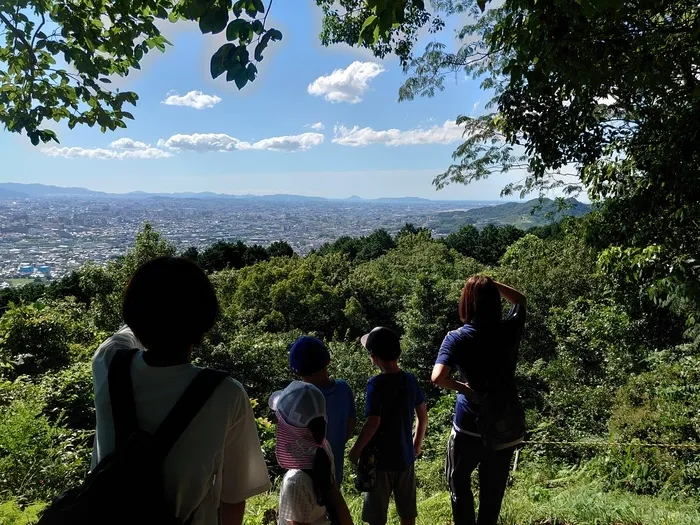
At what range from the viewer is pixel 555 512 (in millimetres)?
2928

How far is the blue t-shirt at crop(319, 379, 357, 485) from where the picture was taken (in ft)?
7.29

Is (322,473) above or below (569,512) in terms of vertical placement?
above

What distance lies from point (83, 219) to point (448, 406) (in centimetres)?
4610

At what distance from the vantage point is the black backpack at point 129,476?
0.98m

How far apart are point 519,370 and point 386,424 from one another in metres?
8.61

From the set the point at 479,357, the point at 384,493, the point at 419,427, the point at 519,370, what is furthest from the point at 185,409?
the point at 519,370

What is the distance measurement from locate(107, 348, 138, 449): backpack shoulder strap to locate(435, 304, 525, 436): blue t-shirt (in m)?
1.52

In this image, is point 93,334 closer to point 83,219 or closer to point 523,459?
point 523,459

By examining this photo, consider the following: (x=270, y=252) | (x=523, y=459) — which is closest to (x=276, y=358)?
(x=523, y=459)

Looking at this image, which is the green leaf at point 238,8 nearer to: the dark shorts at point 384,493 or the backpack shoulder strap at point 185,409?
the backpack shoulder strap at point 185,409

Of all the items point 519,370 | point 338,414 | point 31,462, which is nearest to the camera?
point 338,414

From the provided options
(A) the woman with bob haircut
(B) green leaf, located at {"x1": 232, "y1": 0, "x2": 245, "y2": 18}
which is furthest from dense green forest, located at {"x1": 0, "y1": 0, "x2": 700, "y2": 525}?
(A) the woman with bob haircut

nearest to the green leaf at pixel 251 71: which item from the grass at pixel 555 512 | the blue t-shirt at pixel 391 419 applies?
the blue t-shirt at pixel 391 419

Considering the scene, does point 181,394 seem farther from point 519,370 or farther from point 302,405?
point 519,370
